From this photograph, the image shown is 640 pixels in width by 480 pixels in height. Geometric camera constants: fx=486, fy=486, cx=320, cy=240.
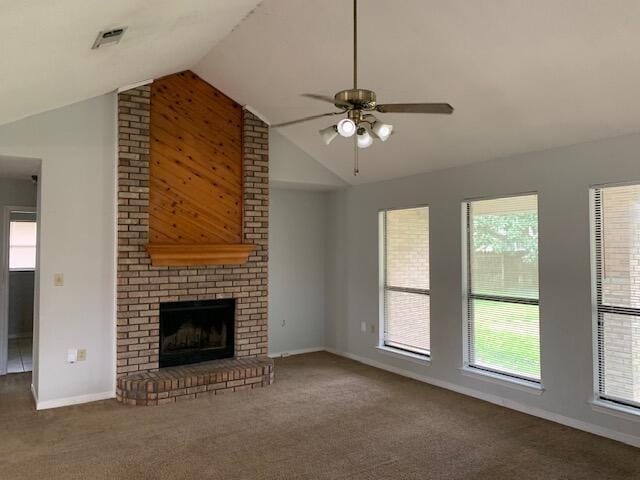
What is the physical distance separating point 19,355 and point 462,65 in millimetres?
6639

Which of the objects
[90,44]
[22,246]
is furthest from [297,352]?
[22,246]

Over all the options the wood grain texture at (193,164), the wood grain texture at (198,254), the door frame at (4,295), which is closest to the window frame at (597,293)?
the wood grain texture at (198,254)

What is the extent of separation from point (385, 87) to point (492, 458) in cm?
301

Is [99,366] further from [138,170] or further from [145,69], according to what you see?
[145,69]

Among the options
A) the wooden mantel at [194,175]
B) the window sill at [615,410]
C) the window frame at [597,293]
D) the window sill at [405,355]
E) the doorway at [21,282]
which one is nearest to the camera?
the window sill at [615,410]

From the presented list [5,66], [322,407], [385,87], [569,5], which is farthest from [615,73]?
[5,66]

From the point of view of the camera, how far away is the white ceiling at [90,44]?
2.47 metres

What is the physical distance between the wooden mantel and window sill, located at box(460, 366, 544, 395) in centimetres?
261

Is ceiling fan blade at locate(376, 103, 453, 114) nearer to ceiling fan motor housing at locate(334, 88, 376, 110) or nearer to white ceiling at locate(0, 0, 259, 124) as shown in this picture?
ceiling fan motor housing at locate(334, 88, 376, 110)

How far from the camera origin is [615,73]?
A: 3154 mm

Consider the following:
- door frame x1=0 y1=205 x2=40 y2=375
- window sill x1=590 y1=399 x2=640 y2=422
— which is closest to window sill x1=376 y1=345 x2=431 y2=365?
window sill x1=590 y1=399 x2=640 y2=422

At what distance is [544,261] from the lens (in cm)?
423

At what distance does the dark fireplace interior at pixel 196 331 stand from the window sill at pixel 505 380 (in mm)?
2561

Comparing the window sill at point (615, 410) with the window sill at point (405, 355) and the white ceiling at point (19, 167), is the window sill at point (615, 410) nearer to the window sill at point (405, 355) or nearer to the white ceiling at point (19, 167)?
the window sill at point (405, 355)
